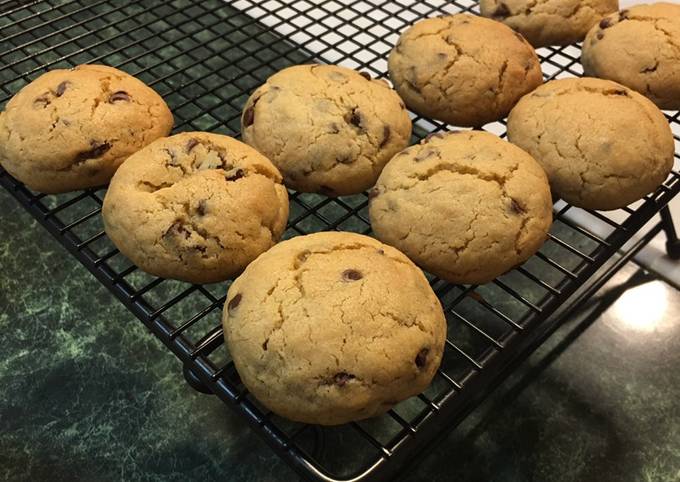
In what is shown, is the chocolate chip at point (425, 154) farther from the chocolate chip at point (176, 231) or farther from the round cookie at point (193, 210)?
the chocolate chip at point (176, 231)

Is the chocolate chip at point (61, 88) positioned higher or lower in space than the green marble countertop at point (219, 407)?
higher

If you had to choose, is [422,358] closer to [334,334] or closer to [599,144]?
[334,334]

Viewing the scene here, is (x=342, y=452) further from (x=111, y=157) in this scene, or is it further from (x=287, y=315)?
(x=111, y=157)

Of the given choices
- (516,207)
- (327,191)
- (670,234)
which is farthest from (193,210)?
(670,234)

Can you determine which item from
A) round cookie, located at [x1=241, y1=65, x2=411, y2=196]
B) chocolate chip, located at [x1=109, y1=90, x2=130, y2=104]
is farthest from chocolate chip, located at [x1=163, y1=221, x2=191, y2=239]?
chocolate chip, located at [x1=109, y1=90, x2=130, y2=104]

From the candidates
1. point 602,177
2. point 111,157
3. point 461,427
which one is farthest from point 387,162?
point 461,427

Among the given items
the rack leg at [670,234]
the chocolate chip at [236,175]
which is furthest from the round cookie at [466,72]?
the rack leg at [670,234]

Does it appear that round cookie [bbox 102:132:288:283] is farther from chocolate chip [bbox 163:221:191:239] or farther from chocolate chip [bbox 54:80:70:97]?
chocolate chip [bbox 54:80:70:97]
